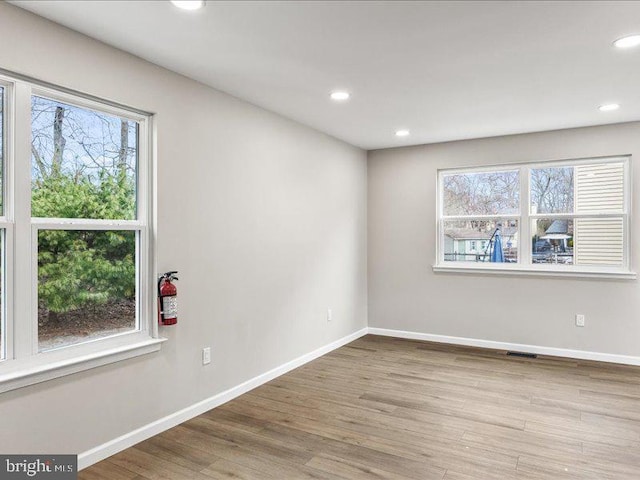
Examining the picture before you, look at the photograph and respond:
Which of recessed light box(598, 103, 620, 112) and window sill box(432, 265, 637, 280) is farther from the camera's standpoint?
window sill box(432, 265, 637, 280)

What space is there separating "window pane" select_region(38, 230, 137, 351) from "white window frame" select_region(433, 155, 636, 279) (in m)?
3.66

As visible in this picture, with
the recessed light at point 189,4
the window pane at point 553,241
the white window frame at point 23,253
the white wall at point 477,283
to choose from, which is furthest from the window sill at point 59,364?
the window pane at point 553,241

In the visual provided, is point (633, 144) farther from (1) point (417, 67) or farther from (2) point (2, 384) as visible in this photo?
(2) point (2, 384)

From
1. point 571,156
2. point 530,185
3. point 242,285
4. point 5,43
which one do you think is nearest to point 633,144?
point 571,156

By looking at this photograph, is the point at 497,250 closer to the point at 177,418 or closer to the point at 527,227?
the point at 527,227

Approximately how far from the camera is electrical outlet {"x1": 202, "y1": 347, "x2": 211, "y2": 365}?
10.8 ft

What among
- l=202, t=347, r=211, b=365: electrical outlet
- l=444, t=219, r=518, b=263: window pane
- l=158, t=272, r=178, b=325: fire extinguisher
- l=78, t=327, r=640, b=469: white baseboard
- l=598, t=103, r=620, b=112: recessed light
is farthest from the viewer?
l=444, t=219, r=518, b=263: window pane

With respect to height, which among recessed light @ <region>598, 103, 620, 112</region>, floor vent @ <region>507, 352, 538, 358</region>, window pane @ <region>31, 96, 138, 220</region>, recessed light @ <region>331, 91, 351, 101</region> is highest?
recessed light @ <region>331, 91, 351, 101</region>

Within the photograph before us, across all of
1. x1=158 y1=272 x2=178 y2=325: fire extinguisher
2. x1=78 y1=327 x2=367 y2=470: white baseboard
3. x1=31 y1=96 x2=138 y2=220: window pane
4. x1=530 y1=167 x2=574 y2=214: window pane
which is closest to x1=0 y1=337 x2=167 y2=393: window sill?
x1=158 y1=272 x2=178 y2=325: fire extinguisher

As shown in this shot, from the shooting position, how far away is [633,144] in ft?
14.4

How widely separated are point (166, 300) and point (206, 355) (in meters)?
0.63

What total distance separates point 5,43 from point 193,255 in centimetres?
161

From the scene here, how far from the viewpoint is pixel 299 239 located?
14.6 ft

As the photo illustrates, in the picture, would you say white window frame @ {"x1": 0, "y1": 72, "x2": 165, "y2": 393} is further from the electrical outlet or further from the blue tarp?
the blue tarp
